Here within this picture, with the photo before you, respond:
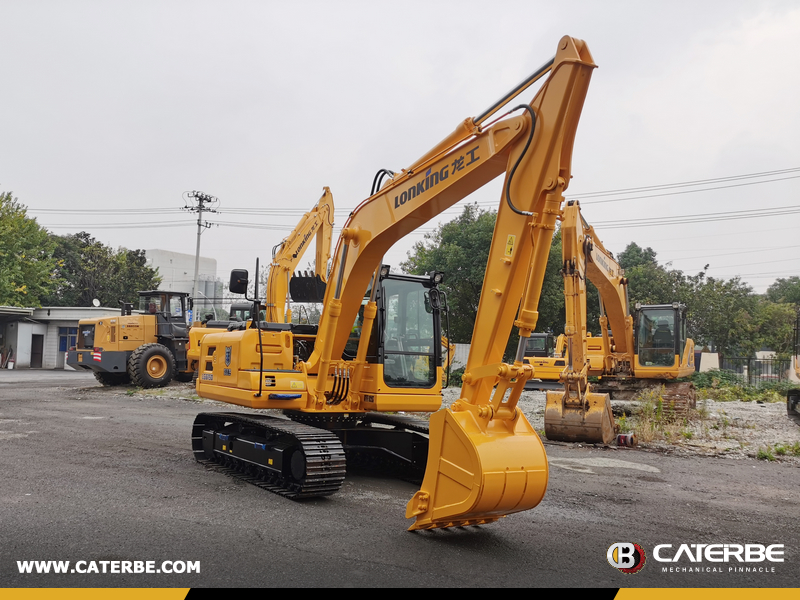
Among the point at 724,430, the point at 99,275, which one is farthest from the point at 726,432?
the point at 99,275

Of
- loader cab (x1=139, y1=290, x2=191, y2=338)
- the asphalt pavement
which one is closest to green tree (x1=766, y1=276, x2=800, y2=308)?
loader cab (x1=139, y1=290, x2=191, y2=338)

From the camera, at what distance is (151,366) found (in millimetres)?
21000

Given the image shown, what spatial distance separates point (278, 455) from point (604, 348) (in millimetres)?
10686

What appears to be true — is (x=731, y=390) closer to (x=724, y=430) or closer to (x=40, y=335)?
(x=724, y=430)

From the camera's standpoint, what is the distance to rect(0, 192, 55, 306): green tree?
36.0 metres

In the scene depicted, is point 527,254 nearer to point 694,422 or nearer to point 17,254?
point 694,422

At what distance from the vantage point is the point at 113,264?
48.6 meters

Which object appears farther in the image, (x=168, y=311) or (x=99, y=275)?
(x=99, y=275)

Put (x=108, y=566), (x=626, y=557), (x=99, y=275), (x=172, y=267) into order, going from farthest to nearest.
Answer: (x=172, y=267), (x=99, y=275), (x=626, y=557), (x=108, y=566)

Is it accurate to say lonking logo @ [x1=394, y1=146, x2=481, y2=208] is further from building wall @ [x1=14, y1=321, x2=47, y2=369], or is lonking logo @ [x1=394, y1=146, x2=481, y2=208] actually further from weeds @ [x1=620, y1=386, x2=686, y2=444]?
building wall @ [x1=14, y1=321, x2=47, y2=369]

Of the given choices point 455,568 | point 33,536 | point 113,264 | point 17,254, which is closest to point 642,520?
point 455,568

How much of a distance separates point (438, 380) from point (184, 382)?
16175mm

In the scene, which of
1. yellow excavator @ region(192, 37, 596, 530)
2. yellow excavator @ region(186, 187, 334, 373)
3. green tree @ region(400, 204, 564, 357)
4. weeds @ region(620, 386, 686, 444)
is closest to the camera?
yellow excavator @ region(192, 37, 596, 530)

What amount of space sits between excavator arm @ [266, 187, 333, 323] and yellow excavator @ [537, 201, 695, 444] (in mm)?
4976
